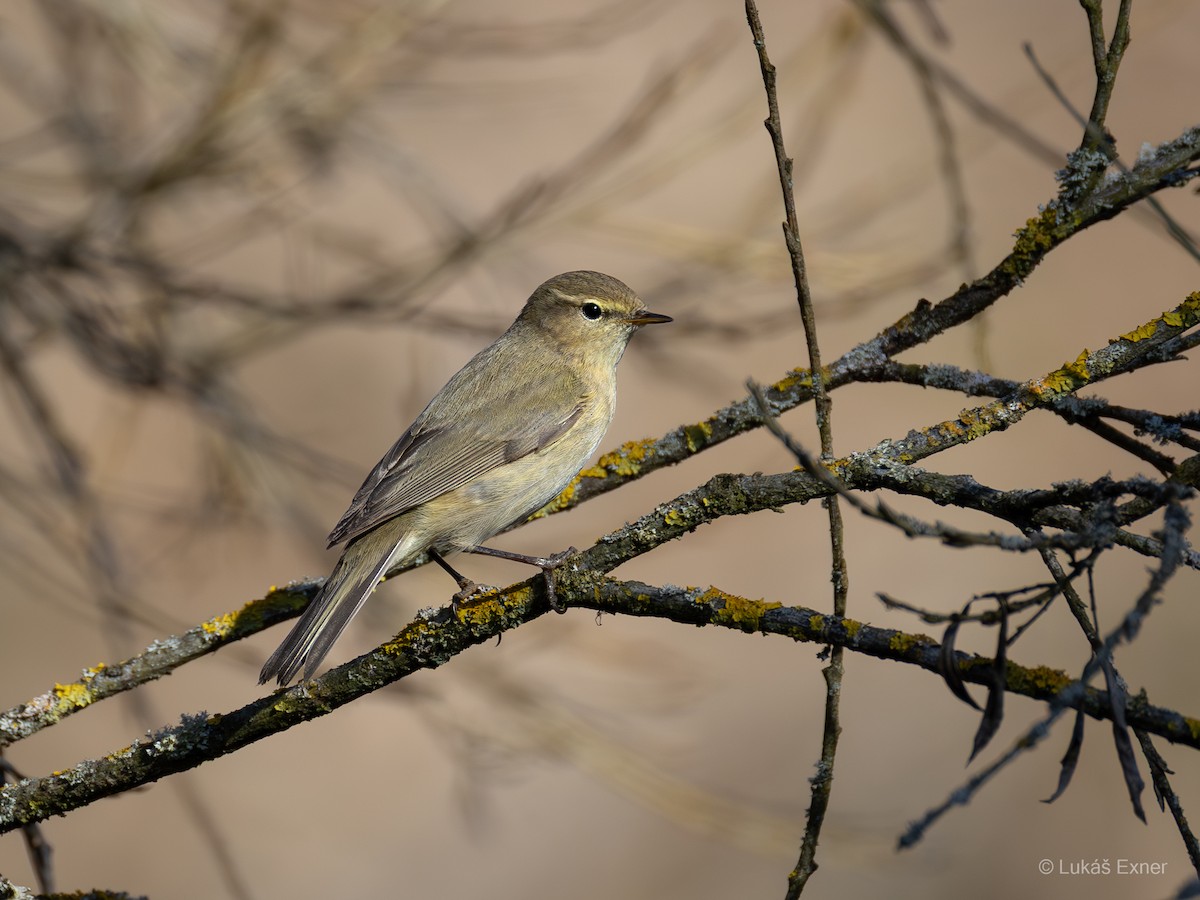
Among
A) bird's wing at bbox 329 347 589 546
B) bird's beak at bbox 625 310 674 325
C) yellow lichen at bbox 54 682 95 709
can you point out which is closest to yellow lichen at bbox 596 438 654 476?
bird's wing at bbox 329 347 589 546

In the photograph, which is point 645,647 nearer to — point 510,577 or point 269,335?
point 510,577

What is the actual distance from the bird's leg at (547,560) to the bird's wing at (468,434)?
0.93 feet

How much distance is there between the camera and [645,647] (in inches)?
233

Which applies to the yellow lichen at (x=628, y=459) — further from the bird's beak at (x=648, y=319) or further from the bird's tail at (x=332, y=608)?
the bird's beak at (x=648, y=319)

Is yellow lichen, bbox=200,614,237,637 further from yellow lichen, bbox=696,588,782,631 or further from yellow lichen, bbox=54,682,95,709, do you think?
yellow lichen, bbox=696,588,782,631

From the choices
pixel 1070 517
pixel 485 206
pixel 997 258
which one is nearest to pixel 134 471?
pixel 485 206

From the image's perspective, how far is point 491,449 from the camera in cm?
423

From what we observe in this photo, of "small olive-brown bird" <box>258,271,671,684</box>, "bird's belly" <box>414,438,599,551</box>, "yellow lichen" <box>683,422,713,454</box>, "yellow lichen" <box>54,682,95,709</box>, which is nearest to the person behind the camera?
"yellow lichen" <box>54,682,95,709</box>

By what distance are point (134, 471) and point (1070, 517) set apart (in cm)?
706

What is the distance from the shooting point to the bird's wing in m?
3.96

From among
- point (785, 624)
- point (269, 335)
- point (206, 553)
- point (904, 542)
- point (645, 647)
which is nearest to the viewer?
point (785, 624)

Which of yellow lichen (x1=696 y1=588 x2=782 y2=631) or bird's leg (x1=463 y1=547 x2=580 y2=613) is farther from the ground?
bird's leg (x1=463 y1=547 x2=580 y2=613)

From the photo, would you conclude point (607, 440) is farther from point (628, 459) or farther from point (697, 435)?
point (697, 435)

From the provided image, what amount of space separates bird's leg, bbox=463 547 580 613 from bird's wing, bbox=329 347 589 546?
28 centimetres
